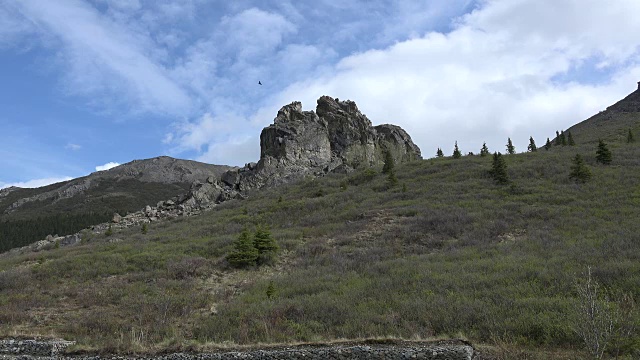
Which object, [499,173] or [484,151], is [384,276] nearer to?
Result: [499,173]

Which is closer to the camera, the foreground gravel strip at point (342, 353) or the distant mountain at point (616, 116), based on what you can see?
the foreground gravel strip at point (342, 353)

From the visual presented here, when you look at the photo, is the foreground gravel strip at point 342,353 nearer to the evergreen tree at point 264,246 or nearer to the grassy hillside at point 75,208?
the evergreen tree at point 264,246

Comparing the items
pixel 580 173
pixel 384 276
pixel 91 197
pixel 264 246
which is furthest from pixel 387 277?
pixel 91 197

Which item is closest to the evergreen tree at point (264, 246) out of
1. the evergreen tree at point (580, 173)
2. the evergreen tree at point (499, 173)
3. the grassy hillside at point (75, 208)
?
the evergreen tree at point (499, 173)

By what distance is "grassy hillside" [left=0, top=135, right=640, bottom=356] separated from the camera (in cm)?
919

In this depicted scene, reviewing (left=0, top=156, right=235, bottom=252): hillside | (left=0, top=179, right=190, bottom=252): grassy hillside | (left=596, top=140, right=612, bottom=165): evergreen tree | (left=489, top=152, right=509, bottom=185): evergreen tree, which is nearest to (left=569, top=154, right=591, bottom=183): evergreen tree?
(left=489, top=152, right=509, bottom=185): evergreen tree

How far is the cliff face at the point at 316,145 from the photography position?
5764cm

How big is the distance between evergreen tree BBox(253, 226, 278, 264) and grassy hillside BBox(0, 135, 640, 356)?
568 mm

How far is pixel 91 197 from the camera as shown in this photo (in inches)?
4604

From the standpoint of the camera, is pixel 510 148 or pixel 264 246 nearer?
pixel 264 246

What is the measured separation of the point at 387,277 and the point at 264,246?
8285 mm

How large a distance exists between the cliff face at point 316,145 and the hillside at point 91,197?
2190cm

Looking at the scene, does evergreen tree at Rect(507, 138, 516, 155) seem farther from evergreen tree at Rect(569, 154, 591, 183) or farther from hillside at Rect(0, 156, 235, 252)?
hillside at Rect(0, 156, 235, 252)

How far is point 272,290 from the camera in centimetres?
1338
